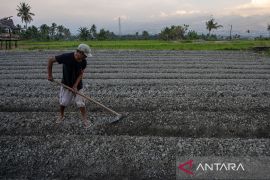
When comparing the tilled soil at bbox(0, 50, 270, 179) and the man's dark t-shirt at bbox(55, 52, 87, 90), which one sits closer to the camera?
the tilled soil at bbox(0, 50, 270, 179)

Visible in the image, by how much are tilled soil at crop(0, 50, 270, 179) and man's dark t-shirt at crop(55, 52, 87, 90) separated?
1.08 metres

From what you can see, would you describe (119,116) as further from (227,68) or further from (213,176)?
(227,68)

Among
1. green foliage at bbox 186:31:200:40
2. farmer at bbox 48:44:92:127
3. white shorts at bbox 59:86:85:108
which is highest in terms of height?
green foliage at bbox 186:31:200:40

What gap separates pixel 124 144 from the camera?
231 inches

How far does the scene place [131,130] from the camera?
6.86 meters

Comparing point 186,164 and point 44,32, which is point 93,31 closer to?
point 44,32

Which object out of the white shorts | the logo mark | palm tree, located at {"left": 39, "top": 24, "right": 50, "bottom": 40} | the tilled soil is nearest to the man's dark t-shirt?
the white shorts

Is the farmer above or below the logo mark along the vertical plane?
above

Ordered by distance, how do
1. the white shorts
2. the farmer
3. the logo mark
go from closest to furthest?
the logo mark → the farmer → the white shorts

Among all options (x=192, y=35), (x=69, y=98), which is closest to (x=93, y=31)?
(x=192, y=35)

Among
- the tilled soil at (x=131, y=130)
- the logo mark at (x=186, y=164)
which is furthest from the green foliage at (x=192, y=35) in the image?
the logo mark at (x=186, y=164)

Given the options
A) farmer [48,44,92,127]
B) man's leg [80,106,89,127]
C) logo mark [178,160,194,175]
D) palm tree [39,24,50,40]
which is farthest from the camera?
palm tree [39,24,50,40]

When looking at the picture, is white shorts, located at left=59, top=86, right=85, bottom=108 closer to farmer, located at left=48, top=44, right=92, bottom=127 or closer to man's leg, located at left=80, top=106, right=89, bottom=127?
farmer, located at left=48, top=44, right=92, bottom=127

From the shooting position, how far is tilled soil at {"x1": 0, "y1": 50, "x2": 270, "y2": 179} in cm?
529
